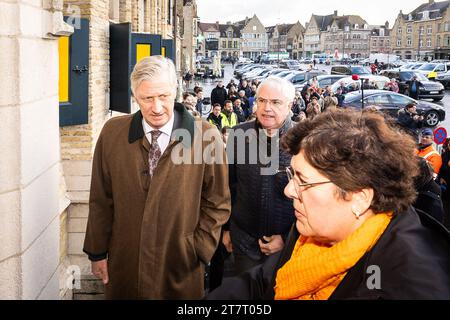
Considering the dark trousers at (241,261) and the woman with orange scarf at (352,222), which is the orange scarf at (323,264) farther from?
the dark trousers at (241,261)

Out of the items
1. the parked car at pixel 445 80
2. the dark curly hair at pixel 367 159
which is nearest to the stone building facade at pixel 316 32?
the parked car at pixel 445 80

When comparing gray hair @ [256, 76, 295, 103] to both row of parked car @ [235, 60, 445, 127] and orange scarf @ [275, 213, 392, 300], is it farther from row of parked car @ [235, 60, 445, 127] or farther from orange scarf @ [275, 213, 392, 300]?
row of parked car @ [235, 60, 445, 127]

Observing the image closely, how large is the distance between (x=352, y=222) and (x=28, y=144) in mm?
1927

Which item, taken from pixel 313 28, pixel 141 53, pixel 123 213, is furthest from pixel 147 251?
pixel 313 28

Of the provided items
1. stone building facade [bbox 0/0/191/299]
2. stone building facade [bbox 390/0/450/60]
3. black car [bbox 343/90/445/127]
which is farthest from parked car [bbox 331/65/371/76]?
stone building facade [bbox 390/0/450/60]

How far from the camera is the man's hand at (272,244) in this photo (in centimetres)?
332

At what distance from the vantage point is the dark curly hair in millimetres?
1692

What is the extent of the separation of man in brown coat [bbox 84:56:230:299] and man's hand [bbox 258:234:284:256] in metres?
0.51

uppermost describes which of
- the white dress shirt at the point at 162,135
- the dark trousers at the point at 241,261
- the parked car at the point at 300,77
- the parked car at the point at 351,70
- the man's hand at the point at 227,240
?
the parked car at the point at 351,70

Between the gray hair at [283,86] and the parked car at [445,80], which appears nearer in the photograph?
the gray hair at [283,86]

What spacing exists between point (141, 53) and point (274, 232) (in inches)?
196

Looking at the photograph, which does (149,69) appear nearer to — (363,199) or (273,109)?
(273,109)

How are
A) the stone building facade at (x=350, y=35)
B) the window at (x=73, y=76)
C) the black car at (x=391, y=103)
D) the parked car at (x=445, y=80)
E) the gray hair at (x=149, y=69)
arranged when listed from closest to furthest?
the gray hair at (x=149, y=69)
the window at (x=73, y=76)
the black car at (x=391, y=103)
the parked car at (x=445, y=80)
the stone building facade at (x=350, y=35)

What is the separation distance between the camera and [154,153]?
2844 millimetres
